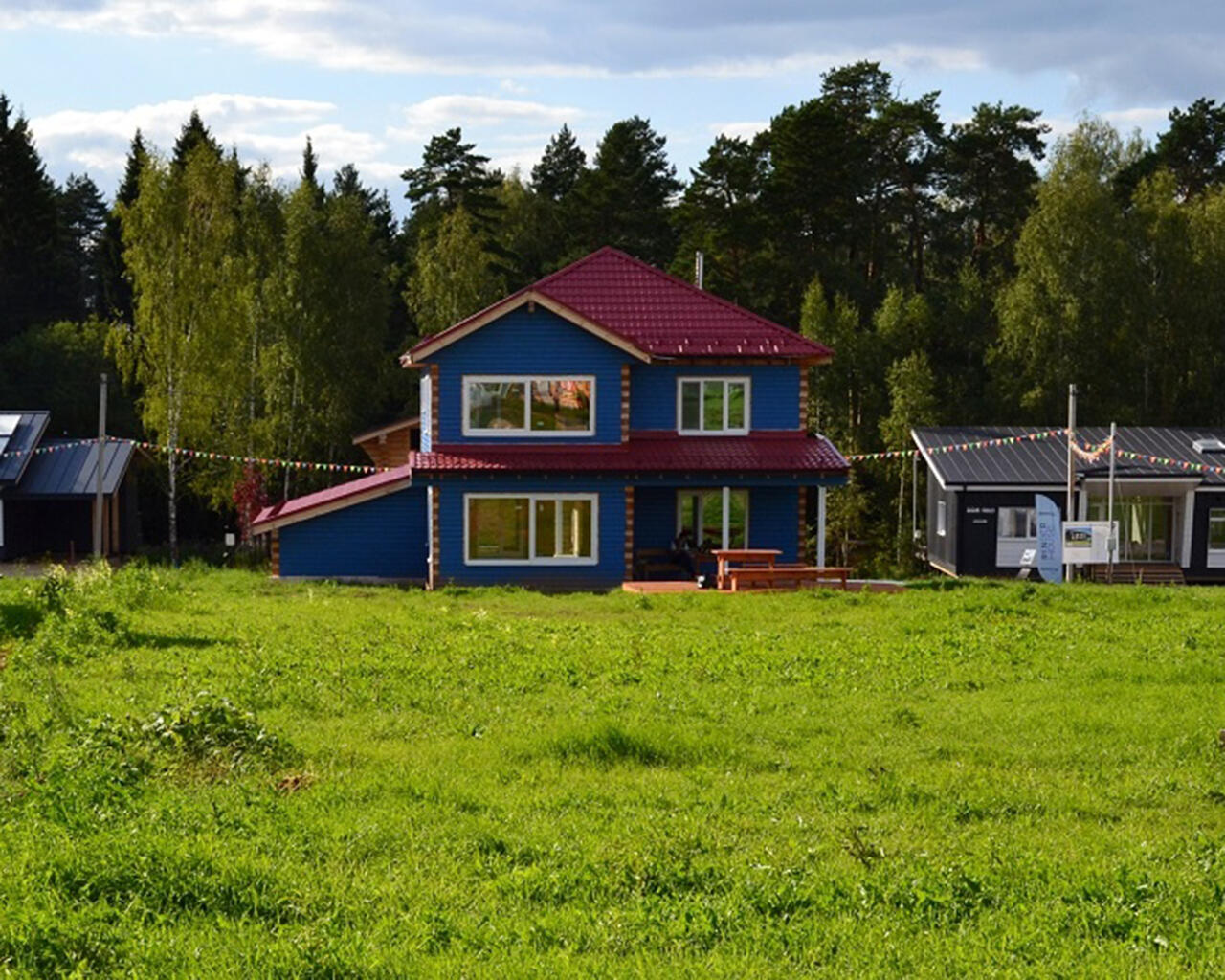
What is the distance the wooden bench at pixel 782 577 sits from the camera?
2822 centimetres

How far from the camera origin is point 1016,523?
40000mm

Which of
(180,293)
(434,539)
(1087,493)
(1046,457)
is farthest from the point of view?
(180,293)

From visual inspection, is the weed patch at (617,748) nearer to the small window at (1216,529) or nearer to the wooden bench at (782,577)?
the wooden bench at (782,577)

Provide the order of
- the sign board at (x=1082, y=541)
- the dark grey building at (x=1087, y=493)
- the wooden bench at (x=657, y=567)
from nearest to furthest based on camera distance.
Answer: the sign board at (x=1082, y=541), the wooden bench at (x=657, y=567), the dark grey building at (x=1087, y=493)

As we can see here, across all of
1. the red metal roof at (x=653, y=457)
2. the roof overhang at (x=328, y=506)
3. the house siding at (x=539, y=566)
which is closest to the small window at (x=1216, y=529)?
the red metal roof at (x=653, y=457)

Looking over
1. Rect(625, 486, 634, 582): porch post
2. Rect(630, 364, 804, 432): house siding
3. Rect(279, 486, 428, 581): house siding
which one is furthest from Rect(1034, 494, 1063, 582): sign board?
Rect(279, 486, 428, 581): house siding

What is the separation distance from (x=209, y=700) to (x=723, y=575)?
1738 centimetres

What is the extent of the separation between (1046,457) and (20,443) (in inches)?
1147

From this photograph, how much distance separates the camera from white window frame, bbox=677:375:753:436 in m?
34.1

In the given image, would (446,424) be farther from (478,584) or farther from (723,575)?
(723,575)

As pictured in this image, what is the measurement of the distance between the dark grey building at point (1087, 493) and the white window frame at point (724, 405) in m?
8.10

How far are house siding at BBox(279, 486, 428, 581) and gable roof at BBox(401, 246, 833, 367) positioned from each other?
11.8 ft

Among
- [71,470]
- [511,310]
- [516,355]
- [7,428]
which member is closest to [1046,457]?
[516,355]

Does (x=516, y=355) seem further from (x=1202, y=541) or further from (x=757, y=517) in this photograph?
(x=1202, y=541)
